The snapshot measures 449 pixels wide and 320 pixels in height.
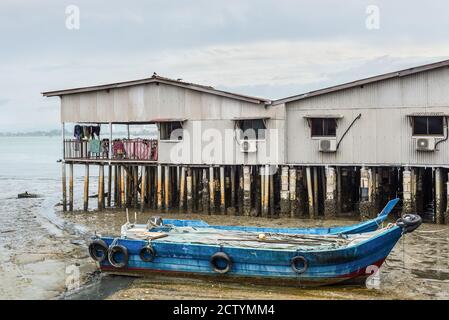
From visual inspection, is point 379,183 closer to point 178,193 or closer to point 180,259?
point 178,193

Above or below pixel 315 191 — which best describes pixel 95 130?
above

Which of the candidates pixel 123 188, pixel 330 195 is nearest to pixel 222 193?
pixel 330 195

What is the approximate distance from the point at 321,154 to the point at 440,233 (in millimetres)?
6196

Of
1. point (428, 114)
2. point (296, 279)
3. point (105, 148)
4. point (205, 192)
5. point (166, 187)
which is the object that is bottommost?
point (296, 279)

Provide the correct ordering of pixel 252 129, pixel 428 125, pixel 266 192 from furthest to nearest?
pixel 252 129
pixel 266 192
pixel 428 125

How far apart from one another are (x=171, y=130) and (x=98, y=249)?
11.3 metres

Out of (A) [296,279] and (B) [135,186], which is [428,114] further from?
(B) [135,186]

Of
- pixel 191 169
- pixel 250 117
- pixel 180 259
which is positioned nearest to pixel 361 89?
pixel 250 117

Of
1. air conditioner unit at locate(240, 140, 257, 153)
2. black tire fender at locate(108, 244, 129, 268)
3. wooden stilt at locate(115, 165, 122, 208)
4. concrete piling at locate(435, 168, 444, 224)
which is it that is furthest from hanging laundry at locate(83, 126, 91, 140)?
concrete piling at locate(435, 168, 444, 224)

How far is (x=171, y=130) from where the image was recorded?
91.2 feet

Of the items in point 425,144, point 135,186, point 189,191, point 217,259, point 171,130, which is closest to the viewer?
point 217,259

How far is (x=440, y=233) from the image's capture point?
72.1 feet

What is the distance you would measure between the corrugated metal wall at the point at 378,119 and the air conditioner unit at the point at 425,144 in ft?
0.91

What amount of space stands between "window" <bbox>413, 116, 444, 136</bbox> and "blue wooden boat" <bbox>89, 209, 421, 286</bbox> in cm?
924
